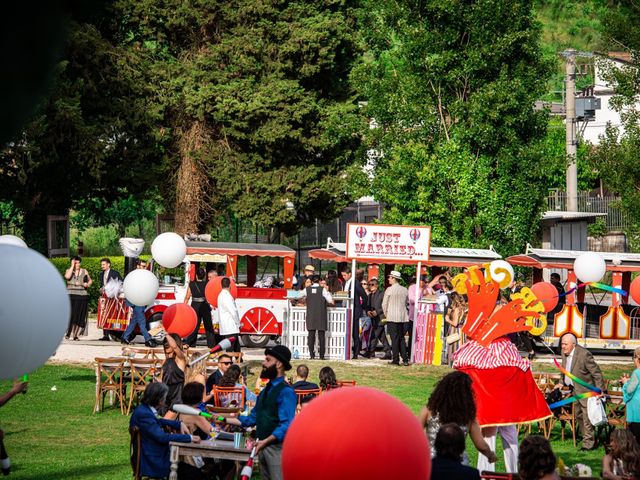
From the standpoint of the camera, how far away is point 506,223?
29.6 meters

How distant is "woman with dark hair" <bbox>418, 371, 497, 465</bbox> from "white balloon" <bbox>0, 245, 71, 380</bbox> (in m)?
3.38

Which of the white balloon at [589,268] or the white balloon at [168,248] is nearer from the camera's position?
the white balloon at [168,248]

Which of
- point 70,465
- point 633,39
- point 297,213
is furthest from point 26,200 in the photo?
point 70,465

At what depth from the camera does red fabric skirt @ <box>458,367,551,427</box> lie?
32.7ft

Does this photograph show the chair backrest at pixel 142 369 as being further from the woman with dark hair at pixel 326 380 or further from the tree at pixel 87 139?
the tree at pixel 87 139

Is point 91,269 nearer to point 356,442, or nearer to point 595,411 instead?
point 595,411

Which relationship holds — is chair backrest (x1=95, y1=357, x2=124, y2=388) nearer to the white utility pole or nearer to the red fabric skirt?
the red fabric skirt

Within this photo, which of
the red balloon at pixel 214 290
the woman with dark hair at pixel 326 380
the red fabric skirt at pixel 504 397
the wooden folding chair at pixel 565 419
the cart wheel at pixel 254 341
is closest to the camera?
the red fabric skirt at pixel 504 397

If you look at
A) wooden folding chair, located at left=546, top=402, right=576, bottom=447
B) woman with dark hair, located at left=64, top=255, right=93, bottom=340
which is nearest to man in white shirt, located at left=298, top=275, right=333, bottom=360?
woman with dark hair, located at left=64, top=255, right=93, bottom=340

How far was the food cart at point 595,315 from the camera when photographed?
860 inches

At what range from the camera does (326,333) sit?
21641mm

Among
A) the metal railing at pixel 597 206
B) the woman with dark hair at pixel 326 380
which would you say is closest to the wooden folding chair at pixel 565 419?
the woman with dark hair at pixel 326 380

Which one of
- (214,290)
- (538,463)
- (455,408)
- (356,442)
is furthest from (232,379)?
(356,442)

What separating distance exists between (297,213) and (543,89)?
30.1 ft
